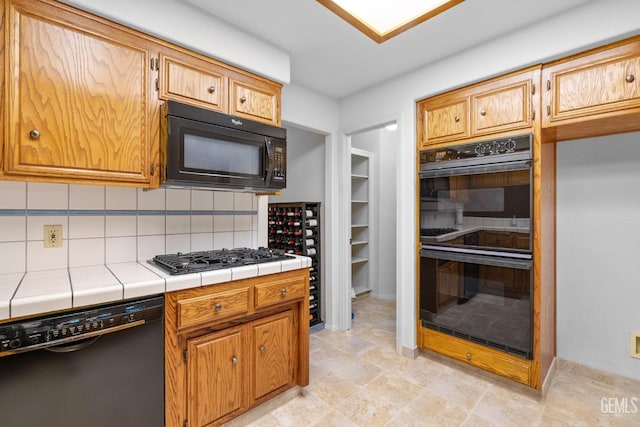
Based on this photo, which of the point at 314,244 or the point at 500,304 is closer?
the point at 500,304

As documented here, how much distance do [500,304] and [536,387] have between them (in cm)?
53

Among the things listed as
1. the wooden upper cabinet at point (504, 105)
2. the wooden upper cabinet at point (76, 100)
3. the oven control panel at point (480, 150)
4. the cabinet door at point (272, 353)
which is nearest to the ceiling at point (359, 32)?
the wooden upper cabinet at point (504, 105)

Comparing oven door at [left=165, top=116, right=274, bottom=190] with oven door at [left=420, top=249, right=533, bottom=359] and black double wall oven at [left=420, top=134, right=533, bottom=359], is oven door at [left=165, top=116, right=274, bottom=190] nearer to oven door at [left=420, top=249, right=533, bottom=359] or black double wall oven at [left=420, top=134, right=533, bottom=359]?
black double wall oven at [left=420, top=134, right=533, bottom=359]

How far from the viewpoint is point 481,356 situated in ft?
7.16

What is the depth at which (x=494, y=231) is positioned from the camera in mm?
2098

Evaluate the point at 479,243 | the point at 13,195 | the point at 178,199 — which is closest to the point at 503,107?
the point at 479,243

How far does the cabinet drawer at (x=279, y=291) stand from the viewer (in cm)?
177

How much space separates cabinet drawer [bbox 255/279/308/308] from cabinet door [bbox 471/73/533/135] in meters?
1.67

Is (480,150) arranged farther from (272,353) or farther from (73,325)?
(73,325)

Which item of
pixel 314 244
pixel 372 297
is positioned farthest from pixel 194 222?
pixel 372 297

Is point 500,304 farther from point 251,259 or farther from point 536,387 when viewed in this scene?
point 251,259

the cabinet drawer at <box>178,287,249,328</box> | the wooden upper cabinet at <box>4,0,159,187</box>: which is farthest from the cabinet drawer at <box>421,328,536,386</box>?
the wooden upper cabinet at <box>4,0,159,187</box>

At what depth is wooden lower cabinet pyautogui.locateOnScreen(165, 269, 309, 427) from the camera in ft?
4.84

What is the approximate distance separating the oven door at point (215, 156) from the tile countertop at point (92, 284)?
54 centimetres
